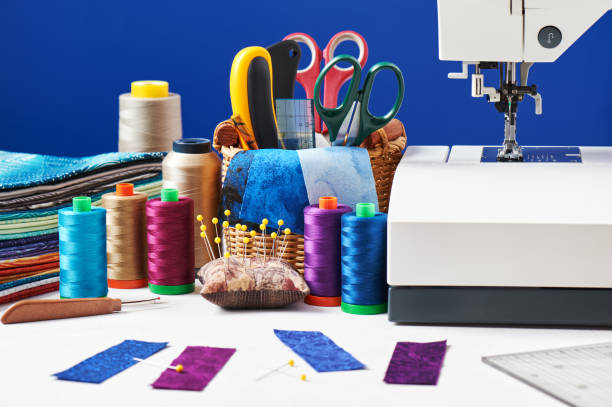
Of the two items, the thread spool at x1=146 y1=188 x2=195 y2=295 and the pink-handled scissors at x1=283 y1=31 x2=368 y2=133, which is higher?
the pink-handled scissors at x1=283 y1=31 x2=368 y2=133

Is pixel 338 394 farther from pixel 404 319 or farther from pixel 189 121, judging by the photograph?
pixel 189 121

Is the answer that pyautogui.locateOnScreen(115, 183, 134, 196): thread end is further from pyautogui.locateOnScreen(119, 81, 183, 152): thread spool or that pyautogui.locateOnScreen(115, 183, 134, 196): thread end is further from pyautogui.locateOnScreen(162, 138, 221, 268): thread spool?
pyautogui.locateOnScreen(119, 81, 183, 152): thread spool

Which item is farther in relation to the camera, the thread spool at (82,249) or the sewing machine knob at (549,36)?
the sewing machine knob at (549,36)

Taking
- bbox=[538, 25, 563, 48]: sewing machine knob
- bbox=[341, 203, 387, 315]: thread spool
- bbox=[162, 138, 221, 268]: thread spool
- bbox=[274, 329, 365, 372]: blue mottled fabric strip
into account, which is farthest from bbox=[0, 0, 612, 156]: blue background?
bbox=[274, 329, 365, 372]: blue mottled fabric strip

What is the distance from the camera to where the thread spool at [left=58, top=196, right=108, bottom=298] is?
1.45 metres

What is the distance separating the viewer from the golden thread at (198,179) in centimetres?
159

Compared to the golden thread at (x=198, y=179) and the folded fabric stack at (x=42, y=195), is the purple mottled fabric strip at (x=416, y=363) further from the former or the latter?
the folded fabric stack at (x=42, y=195)

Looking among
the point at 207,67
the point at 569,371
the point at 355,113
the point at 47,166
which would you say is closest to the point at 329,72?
the point at 355,113

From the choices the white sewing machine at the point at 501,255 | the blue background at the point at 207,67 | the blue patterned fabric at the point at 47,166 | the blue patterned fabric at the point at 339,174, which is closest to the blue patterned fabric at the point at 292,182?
the blue patterned fabric at the point at 339,174

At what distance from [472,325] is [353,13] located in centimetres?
197

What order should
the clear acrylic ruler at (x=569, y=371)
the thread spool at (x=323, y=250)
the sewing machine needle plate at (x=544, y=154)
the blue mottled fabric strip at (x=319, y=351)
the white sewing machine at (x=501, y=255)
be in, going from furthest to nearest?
the sewing machine needle plate at (x=544, y=154) < the thread spool at (x=323, y=250) < the white sewing machine at (x=501, y=255) < the blue mottled fabric strip at (x=319, y=351) < the clear acrylic ruler at (x=569, y=371)

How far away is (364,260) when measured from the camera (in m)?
1.39

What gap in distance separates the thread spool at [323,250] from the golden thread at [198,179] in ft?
0.75

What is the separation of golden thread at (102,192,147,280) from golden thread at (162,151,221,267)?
0.07m
